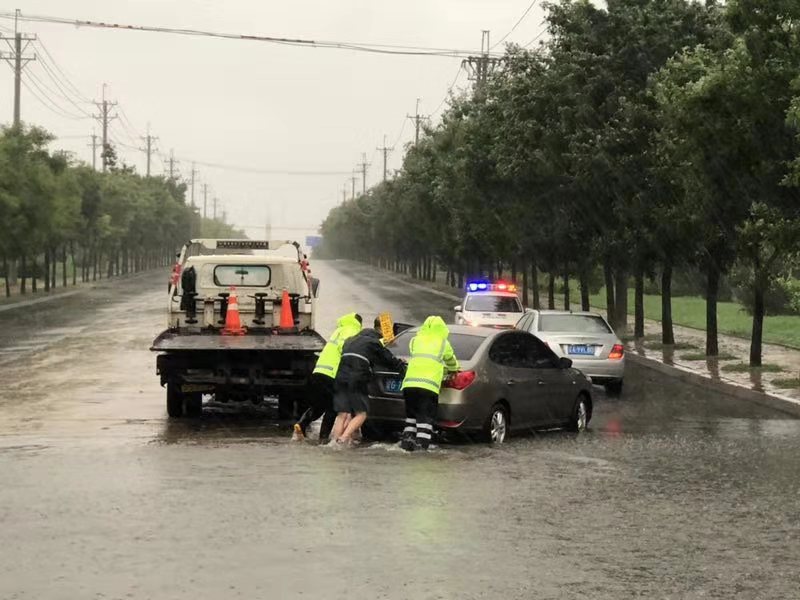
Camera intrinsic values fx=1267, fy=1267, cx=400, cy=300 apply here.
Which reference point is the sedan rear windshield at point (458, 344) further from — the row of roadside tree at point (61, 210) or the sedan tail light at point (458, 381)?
the row of roadside tree at point (61, 210)

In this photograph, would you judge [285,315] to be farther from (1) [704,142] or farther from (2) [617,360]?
(1) [704,142]

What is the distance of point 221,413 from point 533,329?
22.3 ft

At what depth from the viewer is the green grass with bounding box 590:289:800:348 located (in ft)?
123

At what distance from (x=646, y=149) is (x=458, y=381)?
18412 millimetres

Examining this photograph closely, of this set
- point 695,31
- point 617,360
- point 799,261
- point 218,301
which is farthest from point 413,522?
point 695,31

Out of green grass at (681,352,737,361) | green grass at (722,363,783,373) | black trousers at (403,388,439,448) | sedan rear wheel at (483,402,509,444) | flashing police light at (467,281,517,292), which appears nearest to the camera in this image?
black trousers at (403,388,439,448)

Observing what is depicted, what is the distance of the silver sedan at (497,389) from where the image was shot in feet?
47.1

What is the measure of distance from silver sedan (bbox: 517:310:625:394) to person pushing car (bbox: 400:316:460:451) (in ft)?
27.0

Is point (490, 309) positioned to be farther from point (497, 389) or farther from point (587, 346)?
point (497, 389)

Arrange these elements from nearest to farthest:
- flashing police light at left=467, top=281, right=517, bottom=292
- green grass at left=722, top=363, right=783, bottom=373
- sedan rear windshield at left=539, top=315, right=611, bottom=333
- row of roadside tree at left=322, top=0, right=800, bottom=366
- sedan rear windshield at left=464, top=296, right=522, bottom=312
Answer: row of roadside tree at left=322, top=0, right=800, bottom=366, sedan rear windshield at left=539, top=315, right=611, bottom=333, green grass at left=722, top=363, right=783, bottom=373, sedan rear windshield at left=464, top=296, right=522, bottom=312, flashing police light at left=467, top=281, right=517, bottom=292

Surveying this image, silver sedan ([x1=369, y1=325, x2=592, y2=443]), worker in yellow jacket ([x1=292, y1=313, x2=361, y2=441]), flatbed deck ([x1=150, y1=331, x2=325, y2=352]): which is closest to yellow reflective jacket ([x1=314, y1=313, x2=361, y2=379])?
worker in yellow jacket ([x1=292, y1=313, x2=361, y2=441])

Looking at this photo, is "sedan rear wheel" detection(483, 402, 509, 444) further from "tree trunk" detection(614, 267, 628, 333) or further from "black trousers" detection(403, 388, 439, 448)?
"tree trunk" detection(614, 267, 628, 333)

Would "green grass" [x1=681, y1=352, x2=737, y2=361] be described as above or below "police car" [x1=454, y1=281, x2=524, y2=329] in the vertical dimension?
below

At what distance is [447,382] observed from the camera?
47.2 feet
